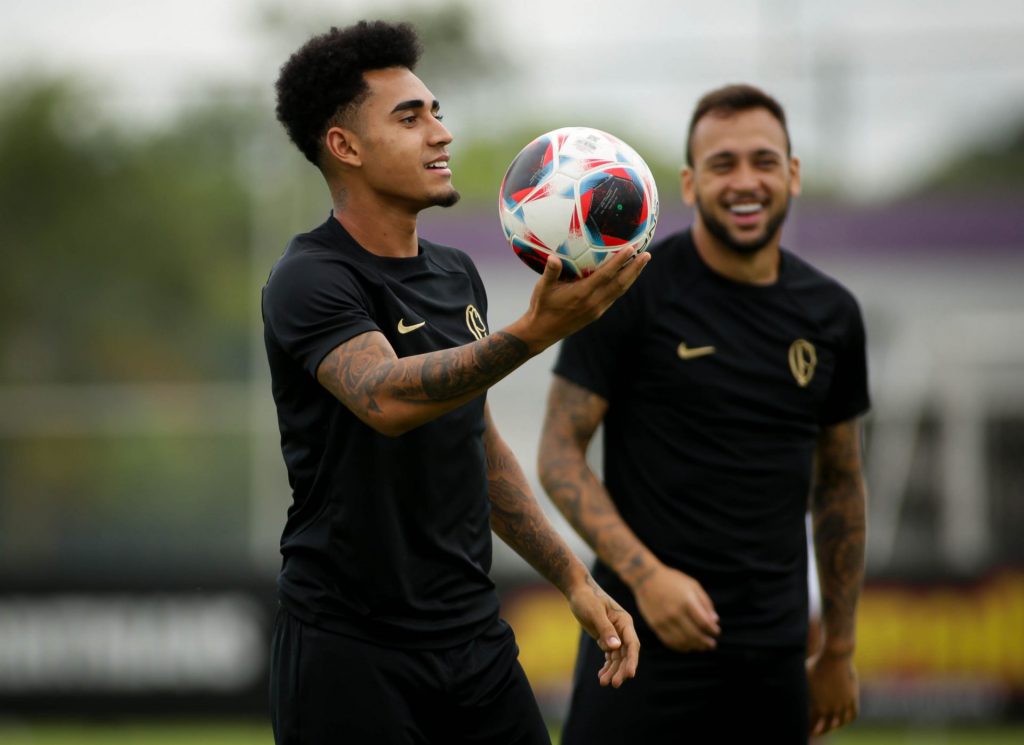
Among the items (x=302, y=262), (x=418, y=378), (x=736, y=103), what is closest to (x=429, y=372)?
(x=418, y=378)

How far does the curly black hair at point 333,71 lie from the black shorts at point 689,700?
1936 millimetres

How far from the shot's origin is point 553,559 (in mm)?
4184

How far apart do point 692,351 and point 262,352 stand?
10925 mm

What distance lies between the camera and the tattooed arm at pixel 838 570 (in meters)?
5.25

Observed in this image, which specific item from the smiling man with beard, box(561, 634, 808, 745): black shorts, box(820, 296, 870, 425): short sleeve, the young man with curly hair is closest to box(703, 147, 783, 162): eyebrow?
the smiling man with beard

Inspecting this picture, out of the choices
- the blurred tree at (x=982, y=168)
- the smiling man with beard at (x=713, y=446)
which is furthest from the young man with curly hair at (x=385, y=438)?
the blurred tree at (x=982, y=168)

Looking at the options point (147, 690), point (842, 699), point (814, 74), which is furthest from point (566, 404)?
point (814, 74)

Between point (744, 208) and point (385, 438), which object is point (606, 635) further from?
point (744, 208)

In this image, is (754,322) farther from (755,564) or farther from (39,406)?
(39,406)

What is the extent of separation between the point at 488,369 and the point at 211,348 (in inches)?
555

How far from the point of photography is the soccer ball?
146 inches

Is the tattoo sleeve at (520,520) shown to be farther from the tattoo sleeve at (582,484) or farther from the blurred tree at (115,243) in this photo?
the blurred tree at (115,243)

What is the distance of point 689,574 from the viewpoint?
16.1 feet

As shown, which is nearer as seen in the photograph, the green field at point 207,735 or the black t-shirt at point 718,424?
the black t-shirt at point 718,424
